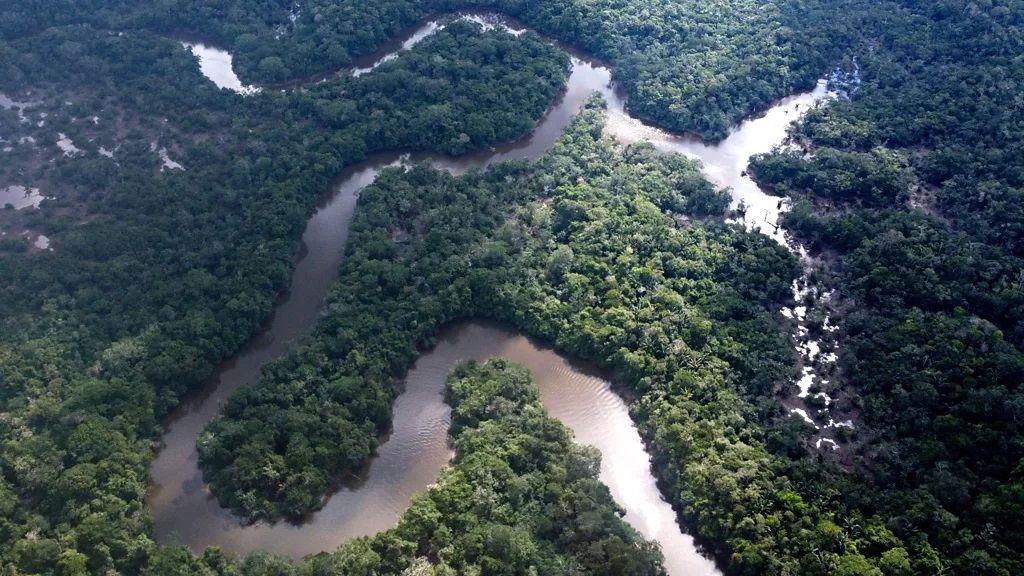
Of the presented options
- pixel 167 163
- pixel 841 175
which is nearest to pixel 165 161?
pixel 167 163

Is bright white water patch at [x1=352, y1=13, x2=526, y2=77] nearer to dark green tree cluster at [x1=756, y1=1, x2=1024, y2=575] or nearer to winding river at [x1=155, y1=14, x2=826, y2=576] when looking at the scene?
winding river at [x1=155, y1=14, x2=826, y2=576]

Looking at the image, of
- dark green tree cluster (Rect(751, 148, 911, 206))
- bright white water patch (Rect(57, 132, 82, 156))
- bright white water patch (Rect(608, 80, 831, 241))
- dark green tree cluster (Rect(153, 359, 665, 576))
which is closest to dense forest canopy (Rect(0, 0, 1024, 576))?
dark green tree cluster (Rect(153, 359, 665, 576))

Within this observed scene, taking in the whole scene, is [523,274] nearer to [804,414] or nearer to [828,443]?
[804,414]

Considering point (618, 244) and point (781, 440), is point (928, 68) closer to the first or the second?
point (618, 244)

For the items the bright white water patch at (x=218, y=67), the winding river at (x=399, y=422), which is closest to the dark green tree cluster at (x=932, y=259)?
the winding river at (x=399, y=422)

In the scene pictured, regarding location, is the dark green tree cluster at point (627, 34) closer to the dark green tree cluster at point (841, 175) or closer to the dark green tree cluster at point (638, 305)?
the dark green tree cluster at point (841, 175)
